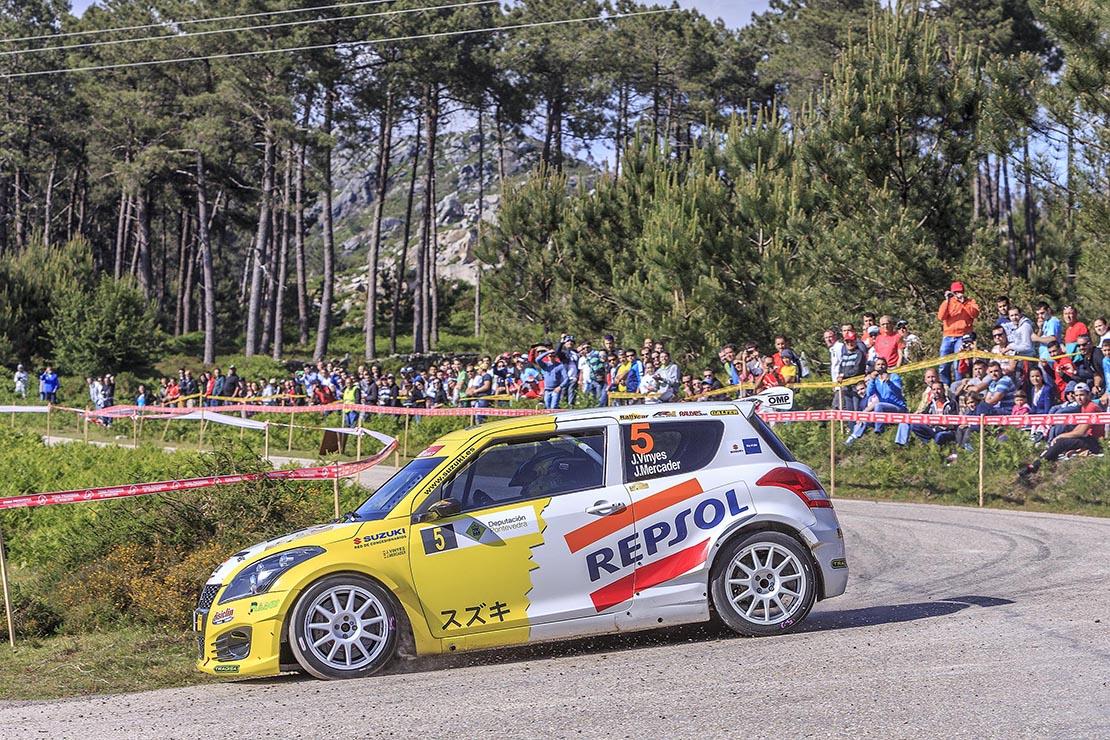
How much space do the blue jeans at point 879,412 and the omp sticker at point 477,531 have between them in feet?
41.3

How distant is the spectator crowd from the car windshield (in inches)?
462

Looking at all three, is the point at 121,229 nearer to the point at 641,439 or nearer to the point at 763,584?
the point at 641,439

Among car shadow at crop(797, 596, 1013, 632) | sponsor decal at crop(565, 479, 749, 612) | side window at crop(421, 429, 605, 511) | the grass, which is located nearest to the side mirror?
side window at crop(421, 429, 605, 511)

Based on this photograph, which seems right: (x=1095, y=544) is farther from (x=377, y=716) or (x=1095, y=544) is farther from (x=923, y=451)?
(x=377, y=716)

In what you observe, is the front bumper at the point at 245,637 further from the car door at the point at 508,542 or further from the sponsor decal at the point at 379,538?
the car door at the point at 508,542

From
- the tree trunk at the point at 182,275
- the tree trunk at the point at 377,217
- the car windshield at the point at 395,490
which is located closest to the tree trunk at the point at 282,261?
the tree trunk at the point at 377,217

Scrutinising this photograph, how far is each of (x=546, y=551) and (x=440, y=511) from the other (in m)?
0.80

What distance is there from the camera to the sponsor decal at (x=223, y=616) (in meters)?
8.27

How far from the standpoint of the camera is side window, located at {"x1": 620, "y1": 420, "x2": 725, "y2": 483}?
8938mm

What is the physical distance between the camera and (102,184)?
75.0 meters

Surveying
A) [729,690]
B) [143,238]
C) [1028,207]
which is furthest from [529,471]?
[143,238]

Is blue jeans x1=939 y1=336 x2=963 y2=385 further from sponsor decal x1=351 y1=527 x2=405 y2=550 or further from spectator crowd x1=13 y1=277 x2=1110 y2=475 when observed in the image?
sponsor decal x1=351 y1=527 x2=405 y2=550

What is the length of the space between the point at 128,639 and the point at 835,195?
67.0 ft

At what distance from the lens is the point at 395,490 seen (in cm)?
890
